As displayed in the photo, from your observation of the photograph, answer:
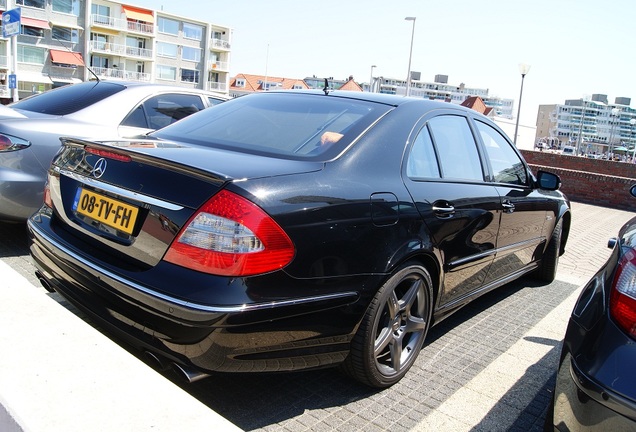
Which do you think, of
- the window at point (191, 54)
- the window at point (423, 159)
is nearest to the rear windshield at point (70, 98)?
the window at point (423, 159)

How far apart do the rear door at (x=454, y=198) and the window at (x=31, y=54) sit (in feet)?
201

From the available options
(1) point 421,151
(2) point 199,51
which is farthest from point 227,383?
(2) point 199,51

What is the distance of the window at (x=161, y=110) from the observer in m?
5.02

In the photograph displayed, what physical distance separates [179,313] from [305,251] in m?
0.56

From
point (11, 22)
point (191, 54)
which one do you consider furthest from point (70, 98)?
point (191, 54)

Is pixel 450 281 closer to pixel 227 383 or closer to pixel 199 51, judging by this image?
pixel 227 383

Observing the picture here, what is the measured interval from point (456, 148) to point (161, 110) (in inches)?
124

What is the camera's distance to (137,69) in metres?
66.6

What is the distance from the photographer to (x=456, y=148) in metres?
3.49

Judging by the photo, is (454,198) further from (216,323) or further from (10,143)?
(10,143)

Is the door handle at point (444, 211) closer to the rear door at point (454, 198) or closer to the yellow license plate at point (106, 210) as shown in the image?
the rear door at point (454, 198)

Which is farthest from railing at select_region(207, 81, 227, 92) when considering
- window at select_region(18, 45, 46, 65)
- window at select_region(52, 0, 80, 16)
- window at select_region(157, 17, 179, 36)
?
window at select_region(18, 45, 46, 65)

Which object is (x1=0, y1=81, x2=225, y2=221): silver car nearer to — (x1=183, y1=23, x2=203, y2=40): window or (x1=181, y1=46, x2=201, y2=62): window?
(x1=181, y1=46, x2=201, y2=62): window

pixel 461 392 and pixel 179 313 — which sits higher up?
pixel 179 313
